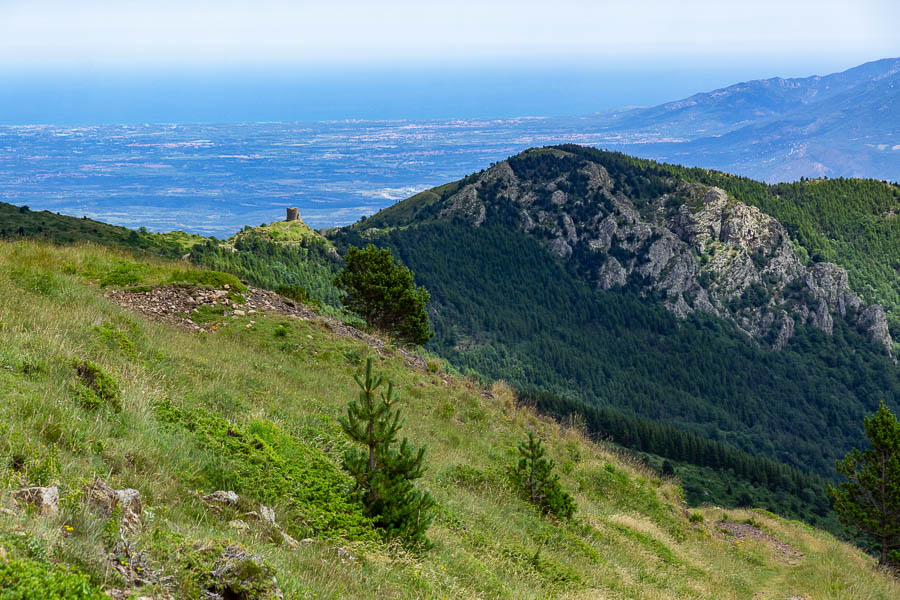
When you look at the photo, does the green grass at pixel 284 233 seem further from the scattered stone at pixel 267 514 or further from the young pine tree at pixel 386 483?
the scattered stone at pixel 267 514

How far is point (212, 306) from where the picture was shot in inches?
744

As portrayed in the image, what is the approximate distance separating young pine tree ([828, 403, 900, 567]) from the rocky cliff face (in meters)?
113

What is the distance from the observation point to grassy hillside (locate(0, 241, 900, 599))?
14.8 feet

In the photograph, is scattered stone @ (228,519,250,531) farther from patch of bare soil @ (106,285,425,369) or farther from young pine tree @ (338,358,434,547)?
patch of bare soil @ (106,285,425,369)

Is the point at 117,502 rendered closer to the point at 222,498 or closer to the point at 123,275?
the point at 222,498

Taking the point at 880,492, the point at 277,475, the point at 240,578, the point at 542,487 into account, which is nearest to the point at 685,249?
the point at 880,492

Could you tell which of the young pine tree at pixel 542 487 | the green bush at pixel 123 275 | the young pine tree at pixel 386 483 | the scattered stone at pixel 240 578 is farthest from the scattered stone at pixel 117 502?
the green bush at pixel 123 275

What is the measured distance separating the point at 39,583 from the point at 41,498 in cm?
135

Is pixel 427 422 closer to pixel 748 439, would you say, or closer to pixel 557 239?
pixel 748 439

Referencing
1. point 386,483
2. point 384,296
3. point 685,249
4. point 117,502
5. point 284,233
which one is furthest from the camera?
point 685,249

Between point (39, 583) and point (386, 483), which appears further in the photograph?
point (386, 483)

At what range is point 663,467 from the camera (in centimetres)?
5653

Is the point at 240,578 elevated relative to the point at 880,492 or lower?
elevated

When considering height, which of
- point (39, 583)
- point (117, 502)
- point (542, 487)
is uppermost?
point (39, 583)
